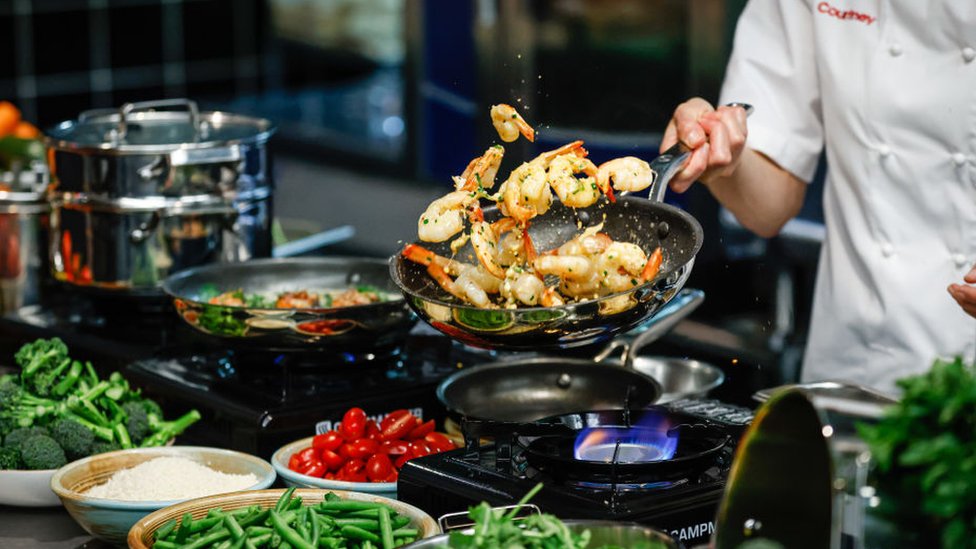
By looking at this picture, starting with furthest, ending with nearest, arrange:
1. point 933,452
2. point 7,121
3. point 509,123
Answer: point 7,121
point 509,123
point 933,452

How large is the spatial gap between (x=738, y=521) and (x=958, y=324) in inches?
43.4

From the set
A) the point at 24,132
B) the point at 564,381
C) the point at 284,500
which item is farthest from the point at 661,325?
the point at 24,132

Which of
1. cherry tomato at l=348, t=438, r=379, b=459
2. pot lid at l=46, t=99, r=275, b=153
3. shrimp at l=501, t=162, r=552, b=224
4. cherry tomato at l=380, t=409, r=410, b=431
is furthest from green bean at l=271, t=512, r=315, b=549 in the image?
pot lid at l=46, t=99, r=275, b=153

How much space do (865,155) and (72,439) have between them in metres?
1.38

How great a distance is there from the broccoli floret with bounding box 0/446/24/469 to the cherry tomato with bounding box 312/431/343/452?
442 millimetres

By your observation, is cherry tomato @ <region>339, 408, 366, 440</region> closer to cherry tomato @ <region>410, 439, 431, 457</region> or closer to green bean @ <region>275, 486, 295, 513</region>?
cherry tomato @ <region>410, 439, 431, 457</region>

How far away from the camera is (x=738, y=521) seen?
4.31 ft

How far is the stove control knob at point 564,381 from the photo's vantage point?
2150 millimetres

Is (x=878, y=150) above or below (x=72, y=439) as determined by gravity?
above

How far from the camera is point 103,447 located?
2100mm

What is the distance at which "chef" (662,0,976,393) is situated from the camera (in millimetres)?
2213

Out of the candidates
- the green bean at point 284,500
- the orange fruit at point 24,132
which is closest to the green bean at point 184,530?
the green bean at point 284,500

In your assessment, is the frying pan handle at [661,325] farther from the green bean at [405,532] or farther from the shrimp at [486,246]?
the green bean at [405,532]

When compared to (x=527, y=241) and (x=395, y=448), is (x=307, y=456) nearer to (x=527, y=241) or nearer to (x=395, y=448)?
(x=395, y=448)
